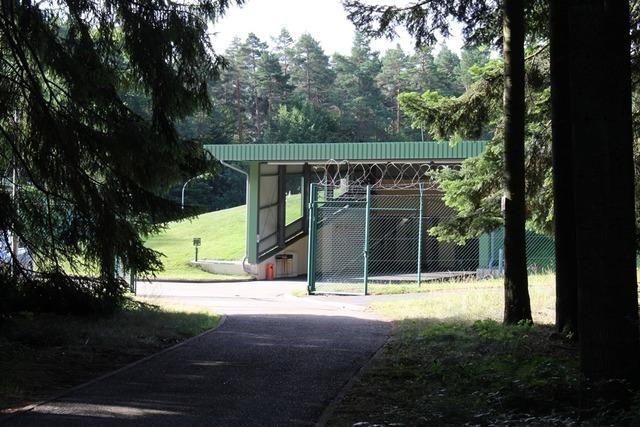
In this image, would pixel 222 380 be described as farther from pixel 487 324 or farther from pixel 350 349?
pixel 487 324

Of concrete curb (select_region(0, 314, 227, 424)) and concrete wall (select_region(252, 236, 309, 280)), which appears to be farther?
concrete wall (select_region(252, 236, 309, 280))

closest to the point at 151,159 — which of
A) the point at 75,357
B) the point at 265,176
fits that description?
the point at 75,357

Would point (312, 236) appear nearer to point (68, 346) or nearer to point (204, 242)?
point (68, 346)

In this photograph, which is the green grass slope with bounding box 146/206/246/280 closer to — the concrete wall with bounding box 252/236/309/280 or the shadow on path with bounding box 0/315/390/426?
the concrete wall with bounding box 252/236/309/280

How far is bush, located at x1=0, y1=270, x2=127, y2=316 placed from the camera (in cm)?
901

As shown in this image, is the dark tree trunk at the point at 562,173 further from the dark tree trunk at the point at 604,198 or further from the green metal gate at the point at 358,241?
the green metal gate at the point at 358,241

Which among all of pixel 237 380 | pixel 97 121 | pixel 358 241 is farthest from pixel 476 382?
pixel 358 241

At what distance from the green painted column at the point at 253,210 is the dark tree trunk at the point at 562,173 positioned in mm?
21217

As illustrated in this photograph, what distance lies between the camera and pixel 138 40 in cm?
906

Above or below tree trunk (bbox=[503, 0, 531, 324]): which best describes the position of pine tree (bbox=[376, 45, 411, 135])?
above

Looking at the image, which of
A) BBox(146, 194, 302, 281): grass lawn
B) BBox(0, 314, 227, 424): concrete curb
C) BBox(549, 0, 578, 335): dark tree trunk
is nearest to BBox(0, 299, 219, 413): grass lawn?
BBox(0, 314, 227, 424): concrete curb

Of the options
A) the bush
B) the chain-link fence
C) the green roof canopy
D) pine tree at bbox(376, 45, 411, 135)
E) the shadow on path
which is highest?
pine tree at bbox(376, 45, 411, 135)

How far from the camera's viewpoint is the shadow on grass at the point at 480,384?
5.29 meters

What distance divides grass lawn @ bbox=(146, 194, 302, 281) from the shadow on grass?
20.4 m
